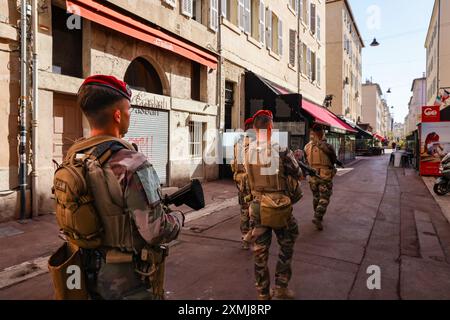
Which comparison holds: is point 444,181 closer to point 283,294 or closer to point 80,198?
point 283,294

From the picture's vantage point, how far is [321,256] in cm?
430

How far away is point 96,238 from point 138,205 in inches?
10.6

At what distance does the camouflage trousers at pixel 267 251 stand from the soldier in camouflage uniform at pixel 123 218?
144 centimetres

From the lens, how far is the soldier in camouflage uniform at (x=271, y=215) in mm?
2996

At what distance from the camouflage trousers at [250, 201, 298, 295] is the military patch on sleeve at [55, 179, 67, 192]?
6.41 feet

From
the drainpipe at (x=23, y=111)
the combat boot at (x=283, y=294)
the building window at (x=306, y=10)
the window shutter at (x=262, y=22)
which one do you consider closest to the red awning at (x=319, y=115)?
the window shutter at (x=262, y=22)

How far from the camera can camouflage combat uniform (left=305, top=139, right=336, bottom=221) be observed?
565 centimetres

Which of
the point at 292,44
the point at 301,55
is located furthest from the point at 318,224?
the point at 301,55

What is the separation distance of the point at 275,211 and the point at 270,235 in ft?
0.90

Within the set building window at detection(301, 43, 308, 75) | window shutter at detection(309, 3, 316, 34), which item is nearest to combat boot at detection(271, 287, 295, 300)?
building window at detection(301, 43, 308, 75)

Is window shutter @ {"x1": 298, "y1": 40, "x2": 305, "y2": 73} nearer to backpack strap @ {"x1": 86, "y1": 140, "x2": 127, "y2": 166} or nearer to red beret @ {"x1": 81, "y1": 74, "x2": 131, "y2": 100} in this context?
red beret @ {"x1": 81, "y1": 74, "x2": 131, "y2": 100}

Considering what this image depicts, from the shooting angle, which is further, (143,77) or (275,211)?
(143,77)
